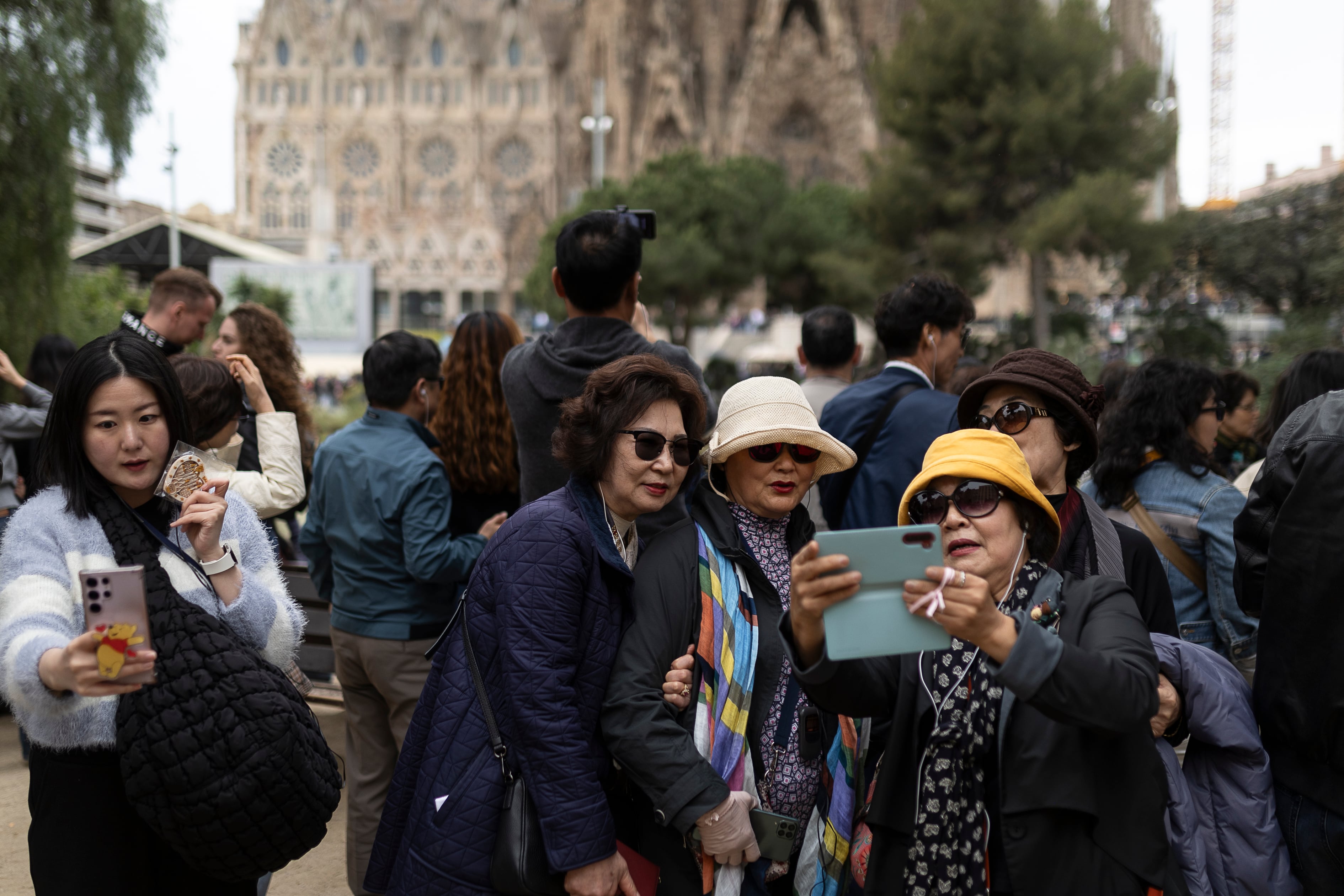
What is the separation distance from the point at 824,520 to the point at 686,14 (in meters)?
49.7

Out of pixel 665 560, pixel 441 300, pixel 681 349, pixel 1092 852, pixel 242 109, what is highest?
pixel 242 109

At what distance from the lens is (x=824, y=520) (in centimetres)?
386

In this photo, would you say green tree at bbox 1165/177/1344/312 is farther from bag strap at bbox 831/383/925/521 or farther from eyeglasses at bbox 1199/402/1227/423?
bag strap at bbox 831/383/925/521

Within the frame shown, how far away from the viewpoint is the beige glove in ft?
6.56

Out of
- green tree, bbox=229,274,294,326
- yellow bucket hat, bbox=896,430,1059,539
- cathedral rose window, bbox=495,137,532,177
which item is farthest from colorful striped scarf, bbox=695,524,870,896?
cathedral rose window, bbox=495,137,532,177

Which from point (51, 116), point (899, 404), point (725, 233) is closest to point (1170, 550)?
point (899, 404)

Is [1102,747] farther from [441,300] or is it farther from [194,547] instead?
[441,300]

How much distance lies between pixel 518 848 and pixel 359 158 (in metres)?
59.9

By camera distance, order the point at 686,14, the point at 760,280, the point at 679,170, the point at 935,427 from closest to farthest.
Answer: the point at 935,427, the point at 679,170, the point at 760,280, the point at 686,14

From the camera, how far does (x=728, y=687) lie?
214 centimetres

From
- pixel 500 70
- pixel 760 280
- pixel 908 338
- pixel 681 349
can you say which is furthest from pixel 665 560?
pixel 500 70

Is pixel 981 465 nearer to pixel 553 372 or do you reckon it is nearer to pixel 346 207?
pixel 553 372

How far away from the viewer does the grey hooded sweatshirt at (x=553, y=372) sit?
9.72 feet

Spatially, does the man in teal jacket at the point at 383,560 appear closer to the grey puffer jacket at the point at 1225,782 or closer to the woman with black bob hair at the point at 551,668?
Result: the woman with black bob hair at the point at 551,668
